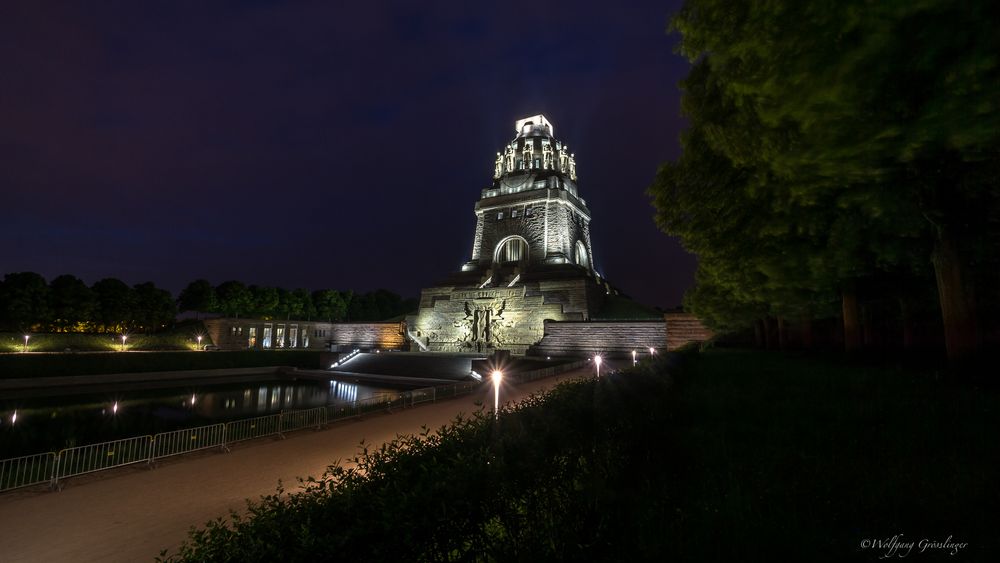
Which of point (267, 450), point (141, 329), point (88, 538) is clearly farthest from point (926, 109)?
point (141, 329)

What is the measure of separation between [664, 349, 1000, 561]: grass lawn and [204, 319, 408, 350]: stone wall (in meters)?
46.9

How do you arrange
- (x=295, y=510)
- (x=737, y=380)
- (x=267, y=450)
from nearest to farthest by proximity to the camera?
(x=295, y=510)
(x=267, y=450)
(x=737, y=380)

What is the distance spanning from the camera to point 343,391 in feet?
93.1

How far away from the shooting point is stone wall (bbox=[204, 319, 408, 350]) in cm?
4981

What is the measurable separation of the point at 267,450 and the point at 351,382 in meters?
23.4

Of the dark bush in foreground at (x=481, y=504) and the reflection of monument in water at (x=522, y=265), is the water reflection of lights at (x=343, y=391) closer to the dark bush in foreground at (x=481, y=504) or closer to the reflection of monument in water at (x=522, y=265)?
the reflection of monument in water at (x=522, y=265)

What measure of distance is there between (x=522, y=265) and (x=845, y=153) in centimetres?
5005

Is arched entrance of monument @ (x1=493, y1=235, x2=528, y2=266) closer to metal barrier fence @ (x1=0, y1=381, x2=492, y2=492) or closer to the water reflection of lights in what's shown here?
the water reflection of lights

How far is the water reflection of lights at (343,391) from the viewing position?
996 inches

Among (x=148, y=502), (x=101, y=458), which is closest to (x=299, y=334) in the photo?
(x=101, y=458)

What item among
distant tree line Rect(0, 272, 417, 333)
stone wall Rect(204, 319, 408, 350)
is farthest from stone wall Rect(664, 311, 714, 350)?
distant tree line Rect(0, 272, 417, 333)

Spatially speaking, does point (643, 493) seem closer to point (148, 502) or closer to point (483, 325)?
point (148, 502)

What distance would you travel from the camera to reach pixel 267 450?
10828 millimetres

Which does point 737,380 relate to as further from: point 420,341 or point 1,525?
point 420,341
